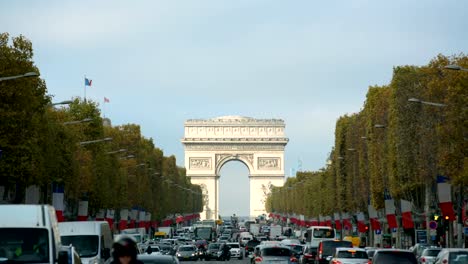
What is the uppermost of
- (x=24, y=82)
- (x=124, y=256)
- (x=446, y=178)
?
(x=24, y=82)

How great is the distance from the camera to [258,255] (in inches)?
2009

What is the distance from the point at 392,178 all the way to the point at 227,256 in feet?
66.2

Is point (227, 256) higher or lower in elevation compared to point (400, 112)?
lower

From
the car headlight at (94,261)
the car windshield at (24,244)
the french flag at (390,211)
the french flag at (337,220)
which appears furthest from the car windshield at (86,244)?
the french flag at (337,220)

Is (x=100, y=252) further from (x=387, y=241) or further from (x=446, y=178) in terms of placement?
(x=387, y=241)

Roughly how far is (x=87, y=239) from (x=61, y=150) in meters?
37.7

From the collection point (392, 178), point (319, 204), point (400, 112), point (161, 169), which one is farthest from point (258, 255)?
point (161, 169)

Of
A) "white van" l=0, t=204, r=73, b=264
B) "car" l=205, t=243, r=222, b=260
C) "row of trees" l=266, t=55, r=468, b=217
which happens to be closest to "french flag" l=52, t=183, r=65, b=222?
"row of trees" l=266, t=55, r=468, b=217

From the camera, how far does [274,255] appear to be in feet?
160

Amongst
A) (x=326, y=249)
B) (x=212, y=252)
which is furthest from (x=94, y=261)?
(x=212, y=252)

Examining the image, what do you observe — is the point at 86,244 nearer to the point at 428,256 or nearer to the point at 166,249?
the point at 428,256

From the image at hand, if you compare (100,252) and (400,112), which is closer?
(100,252)

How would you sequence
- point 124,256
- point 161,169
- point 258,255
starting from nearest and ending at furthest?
1. point 124,256
2. point 258,255
3. point 161,169

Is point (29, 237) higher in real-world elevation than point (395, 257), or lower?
lower
